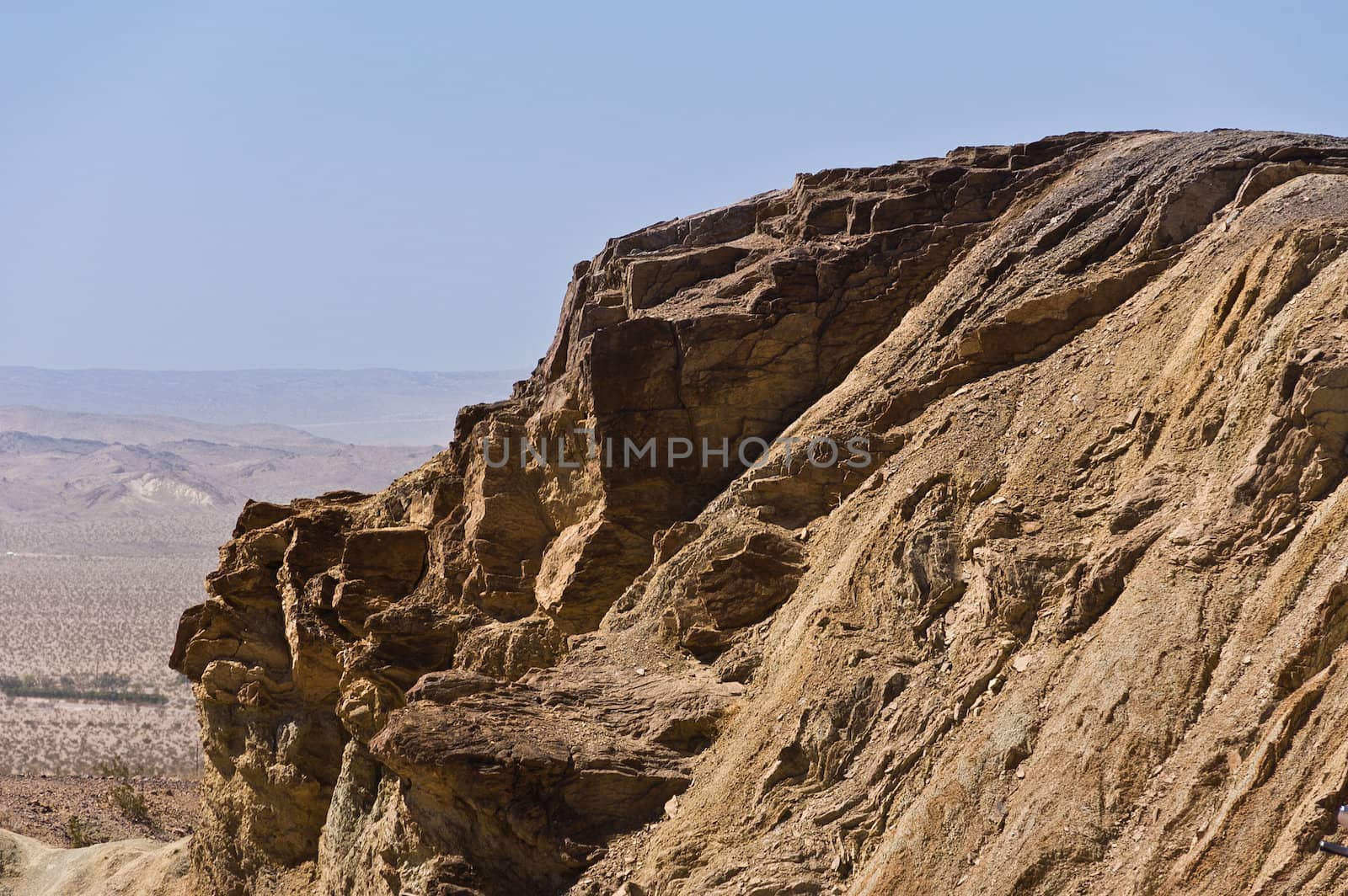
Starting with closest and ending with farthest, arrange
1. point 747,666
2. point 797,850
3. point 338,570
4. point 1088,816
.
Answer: point 1088,816
point 797,850
point 747,666
point 338,570

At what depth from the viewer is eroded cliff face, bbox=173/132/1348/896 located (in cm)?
1238

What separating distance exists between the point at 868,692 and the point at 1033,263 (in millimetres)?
7365

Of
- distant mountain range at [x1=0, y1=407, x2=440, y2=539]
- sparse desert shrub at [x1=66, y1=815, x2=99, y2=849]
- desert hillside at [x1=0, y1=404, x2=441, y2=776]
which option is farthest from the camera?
distant mountain range at [x1=0, y1=407, x2=440, y2=539]

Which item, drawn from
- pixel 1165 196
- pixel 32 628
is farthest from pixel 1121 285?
pixel 32 628

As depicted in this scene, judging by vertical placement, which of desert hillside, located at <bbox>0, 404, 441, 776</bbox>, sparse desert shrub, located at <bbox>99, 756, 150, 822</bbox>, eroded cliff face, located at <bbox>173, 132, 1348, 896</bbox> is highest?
eroded cliff face, located at <bbox>173, 132, 1348, 896</bbox>

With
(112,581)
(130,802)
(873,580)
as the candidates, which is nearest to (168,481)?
(112,581)

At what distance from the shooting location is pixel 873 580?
53.6 feet

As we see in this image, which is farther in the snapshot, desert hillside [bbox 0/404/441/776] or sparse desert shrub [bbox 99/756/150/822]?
desert hillside [bbox 0/404/441/776]

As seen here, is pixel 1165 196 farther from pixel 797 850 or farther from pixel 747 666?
pixel 797 850

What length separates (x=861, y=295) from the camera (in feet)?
72.3

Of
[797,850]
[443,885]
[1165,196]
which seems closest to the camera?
[797,850]

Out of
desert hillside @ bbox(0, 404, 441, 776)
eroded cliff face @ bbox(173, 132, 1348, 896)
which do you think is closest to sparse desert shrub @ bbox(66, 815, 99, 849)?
eroded cliff face @ bbox(173, 132, 1348, 896)

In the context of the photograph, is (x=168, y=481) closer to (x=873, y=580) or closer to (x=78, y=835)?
(x=78, y=835)

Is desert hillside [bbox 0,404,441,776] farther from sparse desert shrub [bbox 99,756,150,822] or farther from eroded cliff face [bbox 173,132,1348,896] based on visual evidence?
eroded cliff face [bbox 173,132,1348,896]
